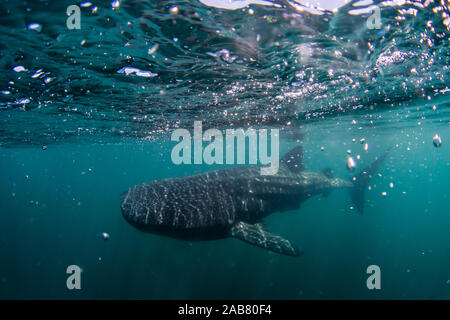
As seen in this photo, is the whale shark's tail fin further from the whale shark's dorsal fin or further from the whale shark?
the whale shark

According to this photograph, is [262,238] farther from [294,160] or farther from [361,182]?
[361,182]

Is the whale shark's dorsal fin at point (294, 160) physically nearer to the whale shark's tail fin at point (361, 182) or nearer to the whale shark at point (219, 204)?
the whale shark at point (219, 204)

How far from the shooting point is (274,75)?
10594mm

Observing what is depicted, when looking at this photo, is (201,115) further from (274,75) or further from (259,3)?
(259,3)

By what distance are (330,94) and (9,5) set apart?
1424 cm

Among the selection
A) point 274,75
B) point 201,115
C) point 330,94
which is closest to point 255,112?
point 201,115

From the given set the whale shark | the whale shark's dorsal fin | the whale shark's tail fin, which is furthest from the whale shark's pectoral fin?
the whale shark's tail fin

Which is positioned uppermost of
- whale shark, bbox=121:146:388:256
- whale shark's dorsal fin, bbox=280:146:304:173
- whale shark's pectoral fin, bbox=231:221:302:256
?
whale shark's dorsal fin, bbox=280:146:304:173

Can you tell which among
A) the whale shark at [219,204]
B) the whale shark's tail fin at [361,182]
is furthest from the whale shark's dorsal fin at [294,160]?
the whale shark's tail fin at [361,182]

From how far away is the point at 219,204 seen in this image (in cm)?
832

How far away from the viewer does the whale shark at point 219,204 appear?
726cm

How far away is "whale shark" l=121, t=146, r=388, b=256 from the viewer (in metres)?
7.26

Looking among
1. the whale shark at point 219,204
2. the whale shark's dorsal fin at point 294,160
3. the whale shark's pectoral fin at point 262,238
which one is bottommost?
the whale shark's pectoral fin at point 262,238

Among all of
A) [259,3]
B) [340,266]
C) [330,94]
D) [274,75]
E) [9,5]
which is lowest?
[340,266]
